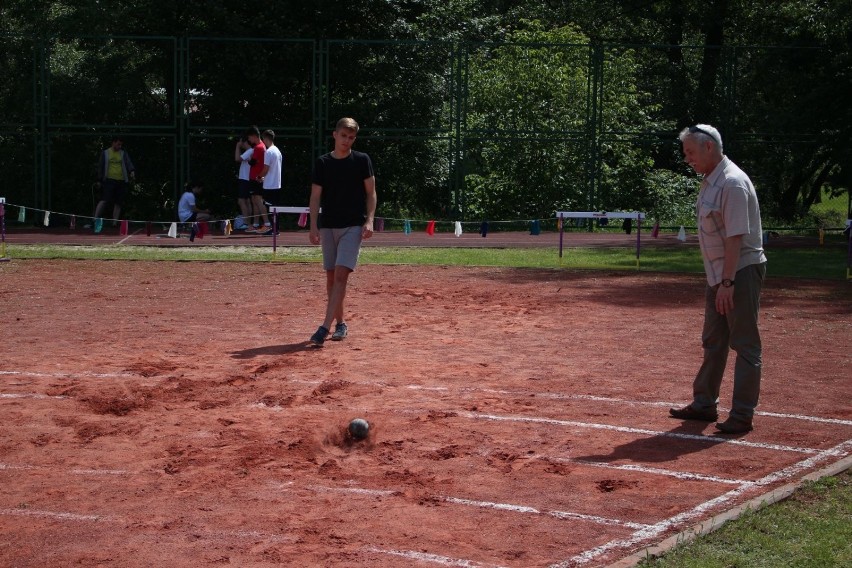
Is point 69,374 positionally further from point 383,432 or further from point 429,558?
point 429,558

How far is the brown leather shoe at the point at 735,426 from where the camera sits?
26.1ft

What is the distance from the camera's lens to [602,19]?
4088 centimetres

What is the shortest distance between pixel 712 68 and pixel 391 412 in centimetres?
2530

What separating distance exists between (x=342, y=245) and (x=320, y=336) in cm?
93

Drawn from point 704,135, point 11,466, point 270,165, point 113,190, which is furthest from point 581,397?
point 113,190

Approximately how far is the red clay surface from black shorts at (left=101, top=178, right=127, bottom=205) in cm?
1160

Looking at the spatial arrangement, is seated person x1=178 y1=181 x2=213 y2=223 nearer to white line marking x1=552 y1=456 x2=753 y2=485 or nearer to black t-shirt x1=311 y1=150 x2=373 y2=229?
black t-shirt x1=311 y1=150 x2=373 y2=229

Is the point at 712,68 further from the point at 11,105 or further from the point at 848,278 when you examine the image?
the point at 11,105

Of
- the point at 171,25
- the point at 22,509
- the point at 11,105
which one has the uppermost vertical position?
the point at 171,25

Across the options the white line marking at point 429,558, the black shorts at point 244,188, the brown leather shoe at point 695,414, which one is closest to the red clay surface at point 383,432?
the white line marking at point 429,558

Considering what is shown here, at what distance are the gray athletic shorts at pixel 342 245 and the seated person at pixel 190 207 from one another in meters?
Answer: 14.1

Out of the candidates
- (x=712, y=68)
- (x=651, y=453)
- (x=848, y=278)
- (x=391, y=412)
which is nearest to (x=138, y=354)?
(x=391, y=412)

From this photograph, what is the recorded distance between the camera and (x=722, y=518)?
5941 mm

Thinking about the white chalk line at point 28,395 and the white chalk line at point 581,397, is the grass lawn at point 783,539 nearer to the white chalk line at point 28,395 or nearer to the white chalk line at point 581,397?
the white chalk line at point 581,397
